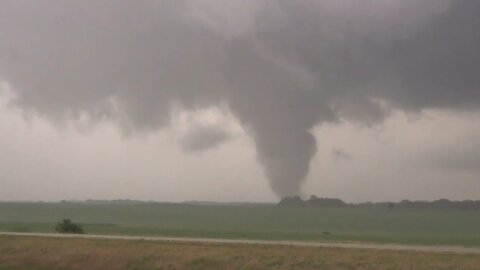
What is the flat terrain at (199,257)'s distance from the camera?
37656mm

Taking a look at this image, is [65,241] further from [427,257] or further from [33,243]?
[427,257]

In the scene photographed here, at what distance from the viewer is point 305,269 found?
3750 centimetres

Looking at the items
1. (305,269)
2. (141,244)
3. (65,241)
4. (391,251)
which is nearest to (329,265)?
(305,269)

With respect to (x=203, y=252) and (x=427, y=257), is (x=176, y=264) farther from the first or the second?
(x=427, y=257)

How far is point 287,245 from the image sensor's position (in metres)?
44.4

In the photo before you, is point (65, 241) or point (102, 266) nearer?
point (102, 266)

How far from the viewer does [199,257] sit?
40406mm

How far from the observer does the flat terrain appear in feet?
124

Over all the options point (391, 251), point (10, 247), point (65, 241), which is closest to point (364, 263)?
point (391, 251)

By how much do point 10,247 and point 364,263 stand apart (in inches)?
992

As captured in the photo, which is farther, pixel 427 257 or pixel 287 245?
pixel 287 245

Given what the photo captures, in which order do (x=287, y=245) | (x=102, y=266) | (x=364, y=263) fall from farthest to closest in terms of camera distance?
1. (x=287, y=245)
2. (x=102, y=266)
3. (x=364, y=263)

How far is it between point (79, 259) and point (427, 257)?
2201 cm

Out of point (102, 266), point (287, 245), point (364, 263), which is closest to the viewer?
point (364, 263)
